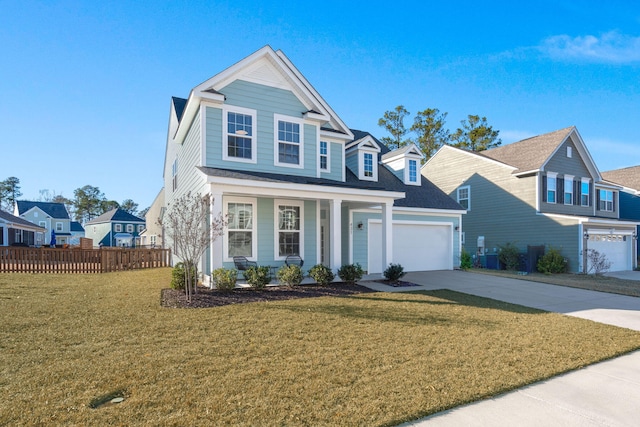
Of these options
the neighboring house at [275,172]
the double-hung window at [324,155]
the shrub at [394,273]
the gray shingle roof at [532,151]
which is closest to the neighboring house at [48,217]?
the neighboring house at [275,172]

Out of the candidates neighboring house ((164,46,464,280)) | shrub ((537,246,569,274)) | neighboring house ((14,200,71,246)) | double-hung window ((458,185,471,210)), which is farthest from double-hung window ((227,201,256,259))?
neighboring house ((14,200,71,246))

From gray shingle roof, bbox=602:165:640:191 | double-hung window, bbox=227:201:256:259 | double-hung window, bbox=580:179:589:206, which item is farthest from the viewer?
gray shingle roof, bbox=602:165:640:191

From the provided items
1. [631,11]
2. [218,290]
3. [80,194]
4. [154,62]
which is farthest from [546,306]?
[80,194]

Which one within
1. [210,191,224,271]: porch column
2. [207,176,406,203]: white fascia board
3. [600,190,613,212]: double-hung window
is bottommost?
[210,191,224,271]: porch column

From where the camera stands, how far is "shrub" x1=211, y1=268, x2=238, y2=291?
9.24 m

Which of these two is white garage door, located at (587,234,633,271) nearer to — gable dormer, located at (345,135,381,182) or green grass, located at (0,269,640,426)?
gable dormer, located at (345,135,381,182)

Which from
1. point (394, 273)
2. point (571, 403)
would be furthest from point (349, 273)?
point (571, 403)

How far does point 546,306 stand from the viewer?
906cm

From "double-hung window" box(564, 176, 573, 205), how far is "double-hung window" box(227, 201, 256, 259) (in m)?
19.2

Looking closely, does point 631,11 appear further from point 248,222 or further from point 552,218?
point 248,222

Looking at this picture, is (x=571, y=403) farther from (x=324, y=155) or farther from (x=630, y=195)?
(x=630, y=195)

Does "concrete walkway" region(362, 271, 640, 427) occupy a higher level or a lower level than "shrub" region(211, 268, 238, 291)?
lower

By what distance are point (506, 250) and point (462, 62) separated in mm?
10452

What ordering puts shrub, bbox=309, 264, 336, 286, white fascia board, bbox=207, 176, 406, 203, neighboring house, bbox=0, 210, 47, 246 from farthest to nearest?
neighboring house, bbox=0, 210, 47, 246
shrub, bbox=309, 264, 336, 286
white fascia board, bbox=207, 176, 406, 203
